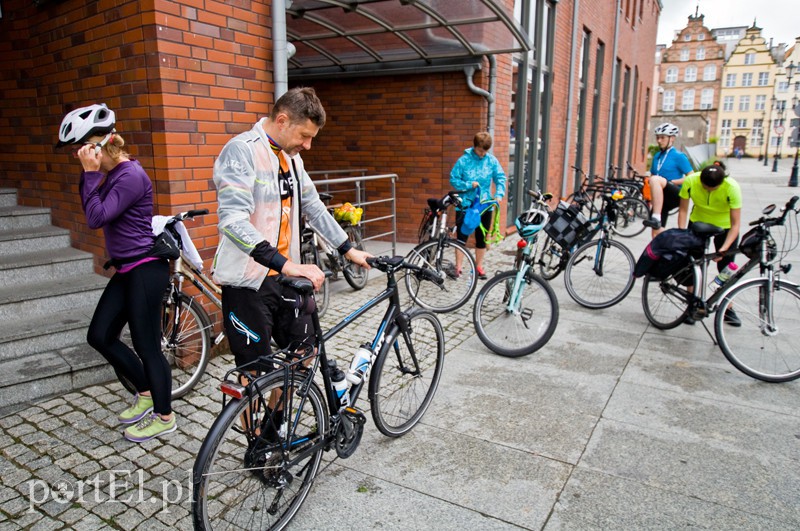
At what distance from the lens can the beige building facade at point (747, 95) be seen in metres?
72.4

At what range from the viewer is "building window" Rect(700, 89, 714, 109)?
74625 mm

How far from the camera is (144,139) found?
3.97 metres

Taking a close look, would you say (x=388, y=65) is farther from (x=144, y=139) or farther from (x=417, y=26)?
(x=144, y=139)

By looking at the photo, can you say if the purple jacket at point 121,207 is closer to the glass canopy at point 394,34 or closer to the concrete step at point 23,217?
the concrete step at point 23,217

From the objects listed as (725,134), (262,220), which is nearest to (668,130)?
(262,220)

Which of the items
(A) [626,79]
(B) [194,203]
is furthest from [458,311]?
(A) [626,79]

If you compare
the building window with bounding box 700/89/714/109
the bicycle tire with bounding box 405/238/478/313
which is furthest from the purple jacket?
the building window with bounding box 700/89/714/109

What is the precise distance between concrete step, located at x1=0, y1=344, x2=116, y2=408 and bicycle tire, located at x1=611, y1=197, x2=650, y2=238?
933cm

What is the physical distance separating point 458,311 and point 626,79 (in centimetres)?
1823

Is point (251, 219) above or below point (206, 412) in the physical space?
above

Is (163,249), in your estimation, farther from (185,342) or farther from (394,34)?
(394,34)

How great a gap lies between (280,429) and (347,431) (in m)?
0.45

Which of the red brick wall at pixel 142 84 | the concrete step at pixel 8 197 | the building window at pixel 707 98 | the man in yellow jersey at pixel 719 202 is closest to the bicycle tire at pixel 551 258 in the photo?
the man in yellow jersey at pixel 719 202

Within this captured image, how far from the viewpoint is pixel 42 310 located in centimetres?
404
